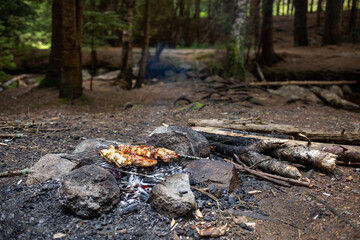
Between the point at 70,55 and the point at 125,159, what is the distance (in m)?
5.83

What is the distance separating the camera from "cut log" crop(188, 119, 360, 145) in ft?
13.6

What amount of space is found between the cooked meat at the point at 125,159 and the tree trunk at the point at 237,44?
28.1ft

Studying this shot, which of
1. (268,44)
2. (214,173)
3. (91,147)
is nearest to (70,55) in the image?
(91,147)

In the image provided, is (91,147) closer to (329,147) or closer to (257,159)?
(257,159)

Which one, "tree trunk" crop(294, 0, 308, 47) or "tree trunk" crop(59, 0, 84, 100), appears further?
"tree trunk" crop(294, 0, 308, 47)

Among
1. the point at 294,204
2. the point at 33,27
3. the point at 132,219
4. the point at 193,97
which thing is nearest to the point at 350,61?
the point at 193,97

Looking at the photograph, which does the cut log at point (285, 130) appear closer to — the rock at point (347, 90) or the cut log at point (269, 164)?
the cut log at point (269, 164)

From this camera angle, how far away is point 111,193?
2.86 metres

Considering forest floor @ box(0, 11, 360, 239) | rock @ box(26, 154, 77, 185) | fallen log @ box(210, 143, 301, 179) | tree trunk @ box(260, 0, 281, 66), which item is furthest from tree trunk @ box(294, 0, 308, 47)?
rock @ box(26, 154, 77, 185)

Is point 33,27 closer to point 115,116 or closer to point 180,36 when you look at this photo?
point 115,116

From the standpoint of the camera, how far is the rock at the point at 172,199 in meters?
2.78

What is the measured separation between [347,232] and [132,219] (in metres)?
2.20

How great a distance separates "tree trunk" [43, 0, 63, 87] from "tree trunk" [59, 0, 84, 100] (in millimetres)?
1266

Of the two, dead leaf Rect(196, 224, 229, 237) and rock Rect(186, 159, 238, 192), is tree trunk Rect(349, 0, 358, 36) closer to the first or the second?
rock Rect(186, 159, 238, 192)
